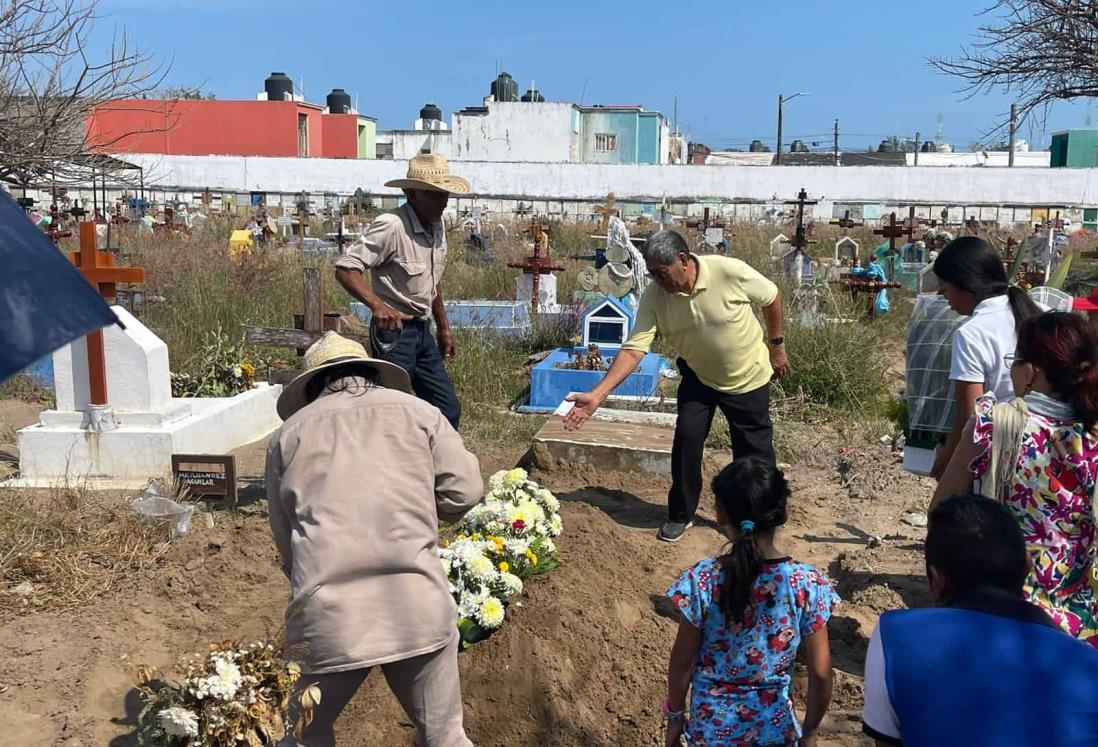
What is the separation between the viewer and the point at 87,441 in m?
6.03

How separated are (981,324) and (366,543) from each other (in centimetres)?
220

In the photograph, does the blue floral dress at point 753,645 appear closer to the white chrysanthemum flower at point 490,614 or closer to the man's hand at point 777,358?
the white chrysanthemum flower at point 490,614

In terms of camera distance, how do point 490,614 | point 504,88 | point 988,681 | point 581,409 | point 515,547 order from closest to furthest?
point 988,681 < point 490,614 < point 515,547 < point 581,409 < point 504,88

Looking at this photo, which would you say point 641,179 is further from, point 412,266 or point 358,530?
point 358,530

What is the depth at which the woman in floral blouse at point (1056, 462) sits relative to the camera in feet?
8.14

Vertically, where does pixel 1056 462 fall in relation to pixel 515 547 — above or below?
above

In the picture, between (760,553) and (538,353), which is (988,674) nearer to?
(760,553)

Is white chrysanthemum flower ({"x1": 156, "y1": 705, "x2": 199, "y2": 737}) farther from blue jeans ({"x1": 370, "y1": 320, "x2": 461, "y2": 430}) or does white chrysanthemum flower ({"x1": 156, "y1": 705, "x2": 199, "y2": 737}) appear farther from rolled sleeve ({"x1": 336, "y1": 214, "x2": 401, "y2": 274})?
rolled sleeve ({"x1": 336, "y1": 214, "x2": 401, "y2": 274})

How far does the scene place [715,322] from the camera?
479cm

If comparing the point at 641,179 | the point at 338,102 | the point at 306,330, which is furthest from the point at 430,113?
the point at 306,330

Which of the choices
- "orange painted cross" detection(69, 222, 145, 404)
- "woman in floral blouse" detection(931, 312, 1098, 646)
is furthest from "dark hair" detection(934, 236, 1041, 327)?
"orange painted cross" detection(69, 222, 145, 404)

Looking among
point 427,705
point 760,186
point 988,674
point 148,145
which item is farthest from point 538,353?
point 148,145

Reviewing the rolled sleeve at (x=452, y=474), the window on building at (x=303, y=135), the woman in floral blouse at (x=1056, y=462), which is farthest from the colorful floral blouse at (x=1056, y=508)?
the window on building at (x=303, y=135)

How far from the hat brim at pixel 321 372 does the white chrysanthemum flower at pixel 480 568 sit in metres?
1.03
